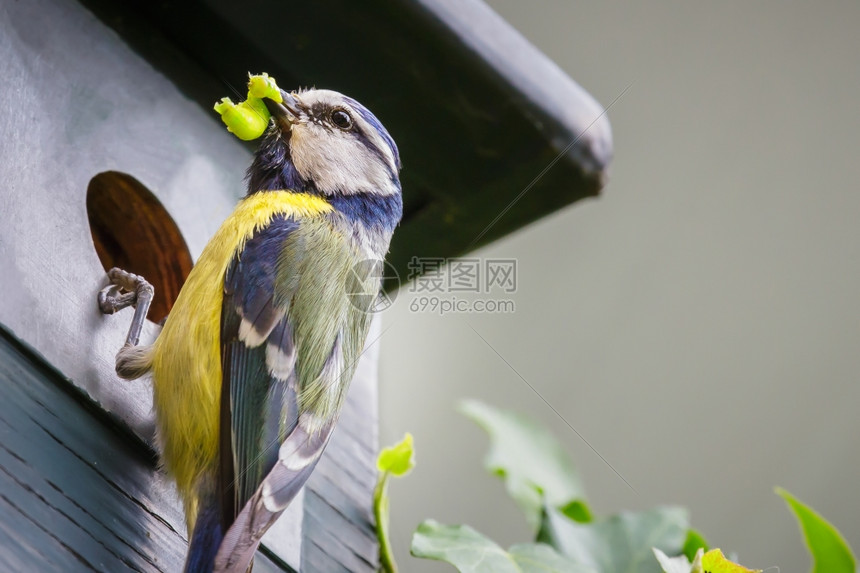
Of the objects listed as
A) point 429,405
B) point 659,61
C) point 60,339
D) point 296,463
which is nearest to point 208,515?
point 296,463

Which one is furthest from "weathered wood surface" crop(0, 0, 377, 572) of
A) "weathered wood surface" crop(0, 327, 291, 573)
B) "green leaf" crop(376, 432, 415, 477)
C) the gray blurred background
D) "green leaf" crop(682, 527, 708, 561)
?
the gray blurred background

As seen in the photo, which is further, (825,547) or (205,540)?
(825,547)

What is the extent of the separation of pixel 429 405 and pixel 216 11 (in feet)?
6.06

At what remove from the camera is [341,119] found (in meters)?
1.65

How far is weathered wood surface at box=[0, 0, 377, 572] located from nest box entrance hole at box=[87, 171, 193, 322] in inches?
1.3


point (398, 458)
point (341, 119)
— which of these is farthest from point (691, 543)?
point (341, 119)

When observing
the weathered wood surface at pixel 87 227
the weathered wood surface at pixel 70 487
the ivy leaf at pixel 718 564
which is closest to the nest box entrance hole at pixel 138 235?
the weathered wood surface at pixel 87 227

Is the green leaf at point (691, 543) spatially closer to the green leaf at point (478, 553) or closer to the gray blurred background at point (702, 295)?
the green leaf at point (478, 553)

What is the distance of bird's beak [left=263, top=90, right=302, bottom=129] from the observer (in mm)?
1531

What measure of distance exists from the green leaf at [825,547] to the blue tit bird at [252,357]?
786 mm

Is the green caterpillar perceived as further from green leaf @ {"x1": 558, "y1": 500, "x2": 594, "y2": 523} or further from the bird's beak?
green leaf @ {"x1": 558, "y1": 500, "x2": 594, "y2": 523}

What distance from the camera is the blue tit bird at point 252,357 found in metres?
1.16

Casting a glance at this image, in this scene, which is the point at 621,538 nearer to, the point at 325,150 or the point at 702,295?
the point at 325,150

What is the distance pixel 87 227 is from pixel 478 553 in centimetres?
73
